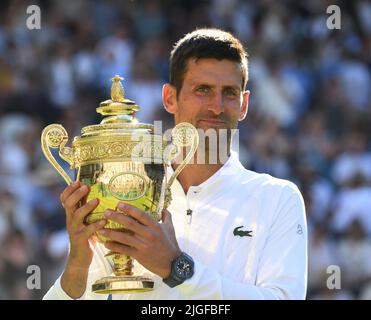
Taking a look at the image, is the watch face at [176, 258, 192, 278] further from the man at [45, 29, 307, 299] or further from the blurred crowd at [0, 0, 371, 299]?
the blurred crowd at [0, 0, 371, 299]

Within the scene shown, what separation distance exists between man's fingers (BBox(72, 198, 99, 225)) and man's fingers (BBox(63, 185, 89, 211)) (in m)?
0.03

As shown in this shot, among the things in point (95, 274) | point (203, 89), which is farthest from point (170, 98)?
point (95, 274)

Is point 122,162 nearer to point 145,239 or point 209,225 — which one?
point 145,239

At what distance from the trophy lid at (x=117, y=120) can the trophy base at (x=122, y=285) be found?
476 millimetres

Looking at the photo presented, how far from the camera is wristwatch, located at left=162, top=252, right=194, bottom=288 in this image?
12.8ft

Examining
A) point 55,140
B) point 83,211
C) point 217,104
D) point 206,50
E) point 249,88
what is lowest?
point 83,211

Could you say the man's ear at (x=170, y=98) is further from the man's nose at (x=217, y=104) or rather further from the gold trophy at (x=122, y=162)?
the gold trophy at (x=122, y=162)

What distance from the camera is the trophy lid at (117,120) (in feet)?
13.3

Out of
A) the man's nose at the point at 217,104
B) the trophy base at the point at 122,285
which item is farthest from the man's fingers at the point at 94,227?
the man's nose at the point at 217,104

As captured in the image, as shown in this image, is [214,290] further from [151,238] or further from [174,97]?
[174,97]

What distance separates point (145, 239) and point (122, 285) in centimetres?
30

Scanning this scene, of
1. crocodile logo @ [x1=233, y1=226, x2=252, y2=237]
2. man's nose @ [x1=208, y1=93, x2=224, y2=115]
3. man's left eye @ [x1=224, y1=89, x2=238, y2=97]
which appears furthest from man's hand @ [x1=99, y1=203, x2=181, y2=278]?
man's left eye @ [x1=224, y1=89, x2=238, y2=97]

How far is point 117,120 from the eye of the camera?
4102mm

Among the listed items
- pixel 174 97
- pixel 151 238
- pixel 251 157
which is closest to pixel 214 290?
pixel 151 238
